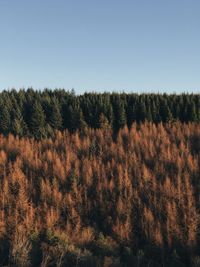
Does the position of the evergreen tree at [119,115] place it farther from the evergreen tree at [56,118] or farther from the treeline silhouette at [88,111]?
the evergreen tree at [56,118]

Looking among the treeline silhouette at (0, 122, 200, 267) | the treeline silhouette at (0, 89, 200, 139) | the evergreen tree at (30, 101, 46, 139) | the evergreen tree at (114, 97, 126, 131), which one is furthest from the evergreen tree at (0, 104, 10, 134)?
the treeline silhouette at (0, 122, 200, 267)

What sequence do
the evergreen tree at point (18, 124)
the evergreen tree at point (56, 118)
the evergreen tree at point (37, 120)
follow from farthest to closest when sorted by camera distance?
the evergreen tree at point (56, 118) < the evergreen tree at point (37, 120) < the evergreen tree at point (18, 124)

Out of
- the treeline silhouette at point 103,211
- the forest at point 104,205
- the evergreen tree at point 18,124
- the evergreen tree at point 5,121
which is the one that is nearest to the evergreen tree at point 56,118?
the evergreen tree at point 18,124

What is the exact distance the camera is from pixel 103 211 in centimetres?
1114

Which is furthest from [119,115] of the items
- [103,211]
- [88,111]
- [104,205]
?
[103,211]

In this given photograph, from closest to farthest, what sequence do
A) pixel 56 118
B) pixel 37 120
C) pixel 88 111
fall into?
pixel 37 120 < pixel 56 118 < pixel 88 111

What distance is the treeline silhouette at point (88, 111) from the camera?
81.7ft

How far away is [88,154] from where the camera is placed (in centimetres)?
1711

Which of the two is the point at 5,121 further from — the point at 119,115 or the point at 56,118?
the point at 119,115

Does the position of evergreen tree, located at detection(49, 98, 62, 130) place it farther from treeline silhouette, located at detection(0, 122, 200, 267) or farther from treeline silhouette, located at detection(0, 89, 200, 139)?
treeline silhouette, located at detection(0, 122, 200, 267)

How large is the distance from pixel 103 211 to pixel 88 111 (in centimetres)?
1584

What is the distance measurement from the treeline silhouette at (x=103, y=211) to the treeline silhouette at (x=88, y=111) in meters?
8.15

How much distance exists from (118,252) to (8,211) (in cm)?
382

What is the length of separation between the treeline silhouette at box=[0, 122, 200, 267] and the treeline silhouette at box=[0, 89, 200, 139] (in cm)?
815
